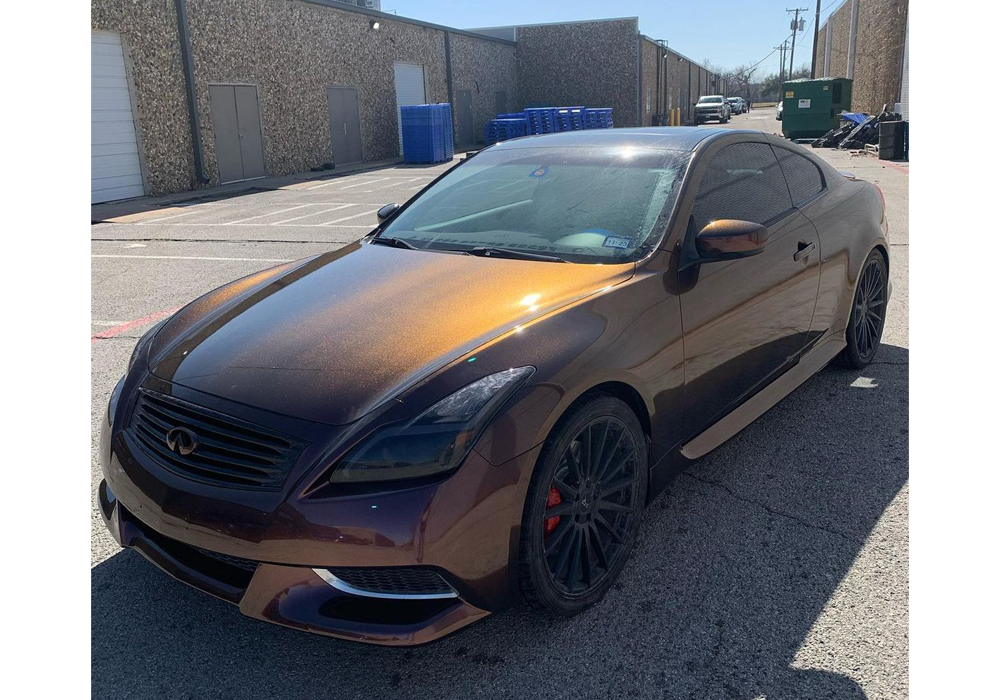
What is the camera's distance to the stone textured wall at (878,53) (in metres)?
27.9

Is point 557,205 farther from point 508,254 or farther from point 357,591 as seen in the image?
point 357,591

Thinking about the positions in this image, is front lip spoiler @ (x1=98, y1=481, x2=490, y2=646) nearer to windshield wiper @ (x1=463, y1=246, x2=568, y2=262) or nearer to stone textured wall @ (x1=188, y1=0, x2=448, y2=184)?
windshield wiper @ (x1=463, y1=246, x2=568, y2=262)

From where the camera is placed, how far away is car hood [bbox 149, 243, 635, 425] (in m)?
2.35

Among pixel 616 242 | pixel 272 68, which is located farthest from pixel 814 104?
pixel 616 242

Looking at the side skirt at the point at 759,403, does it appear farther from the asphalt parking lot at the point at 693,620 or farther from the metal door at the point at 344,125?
the metal door at the point at 344,125

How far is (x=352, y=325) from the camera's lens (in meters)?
2.69

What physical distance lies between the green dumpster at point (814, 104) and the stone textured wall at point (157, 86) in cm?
2147

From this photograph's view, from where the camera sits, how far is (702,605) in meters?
2.64

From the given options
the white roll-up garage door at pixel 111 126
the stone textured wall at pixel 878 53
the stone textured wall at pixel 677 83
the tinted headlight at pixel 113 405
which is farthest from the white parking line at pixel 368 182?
the stone textured wall at pixel 677 83

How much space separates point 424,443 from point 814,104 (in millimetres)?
30848
